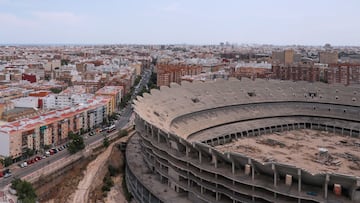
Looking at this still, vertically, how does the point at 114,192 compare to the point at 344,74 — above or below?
below

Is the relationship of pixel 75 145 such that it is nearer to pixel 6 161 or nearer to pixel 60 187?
pixel 6 161

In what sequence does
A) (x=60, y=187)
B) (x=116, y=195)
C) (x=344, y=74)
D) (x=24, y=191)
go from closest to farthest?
(x=24, y=191), (x=116, y=195), (x=60, y=187), (x=344, y=74)

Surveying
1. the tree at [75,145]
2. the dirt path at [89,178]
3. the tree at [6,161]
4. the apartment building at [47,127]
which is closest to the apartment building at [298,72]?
the apartment building at [47,127]

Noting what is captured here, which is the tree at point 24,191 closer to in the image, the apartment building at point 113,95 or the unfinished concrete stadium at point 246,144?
the unfinished concrete stadium at point 246,144

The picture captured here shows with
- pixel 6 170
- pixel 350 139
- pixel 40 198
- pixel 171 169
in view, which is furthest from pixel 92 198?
pixel 350 139

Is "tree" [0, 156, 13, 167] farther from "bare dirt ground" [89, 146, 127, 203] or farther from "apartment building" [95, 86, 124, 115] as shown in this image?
"apartment building" [95, 86, 124, 115]

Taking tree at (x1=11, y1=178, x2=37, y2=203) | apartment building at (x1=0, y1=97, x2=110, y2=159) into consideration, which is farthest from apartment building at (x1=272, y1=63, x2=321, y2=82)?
tree at (x1=11, y1=178, x2=37, y2=203)

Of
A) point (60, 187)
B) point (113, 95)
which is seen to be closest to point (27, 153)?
point (60, 187)
